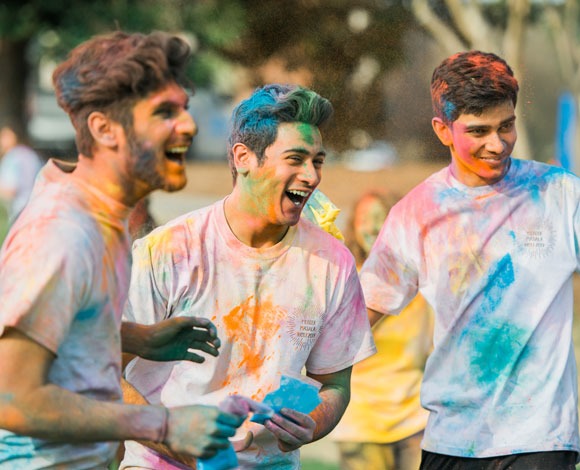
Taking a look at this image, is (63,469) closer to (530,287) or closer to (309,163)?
(309,163)

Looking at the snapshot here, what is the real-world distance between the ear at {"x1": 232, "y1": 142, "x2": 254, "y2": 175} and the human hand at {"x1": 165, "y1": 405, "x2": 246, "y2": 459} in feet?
5.02

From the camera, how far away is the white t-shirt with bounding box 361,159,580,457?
15.5ft

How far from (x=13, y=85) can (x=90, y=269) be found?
2094 cm

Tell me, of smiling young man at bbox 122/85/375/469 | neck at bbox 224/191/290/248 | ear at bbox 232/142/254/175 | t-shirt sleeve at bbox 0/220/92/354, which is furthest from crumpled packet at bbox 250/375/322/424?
t-shirt sleeve at bbox 0/220/92/354

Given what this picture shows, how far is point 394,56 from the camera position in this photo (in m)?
17.9

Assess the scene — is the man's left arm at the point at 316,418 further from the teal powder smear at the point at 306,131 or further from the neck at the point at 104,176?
the neck at the point at 104,176

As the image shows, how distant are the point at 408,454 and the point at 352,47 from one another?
11.2 m

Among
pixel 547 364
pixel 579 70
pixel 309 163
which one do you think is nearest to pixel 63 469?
pixel 309 163

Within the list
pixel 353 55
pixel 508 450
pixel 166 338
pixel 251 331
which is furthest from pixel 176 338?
pixel 353 55

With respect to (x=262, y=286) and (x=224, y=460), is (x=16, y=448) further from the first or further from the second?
(x=262, y=286)

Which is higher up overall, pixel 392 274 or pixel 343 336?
pixel 392 274

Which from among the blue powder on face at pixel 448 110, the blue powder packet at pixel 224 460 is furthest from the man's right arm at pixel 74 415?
the blue powder on face at pixel 448 110

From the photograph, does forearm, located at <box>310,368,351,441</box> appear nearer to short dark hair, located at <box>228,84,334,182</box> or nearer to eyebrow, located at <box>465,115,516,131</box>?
short dark hair, located at <box>228,84,334,182</box>

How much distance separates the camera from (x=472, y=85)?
16.0ft
